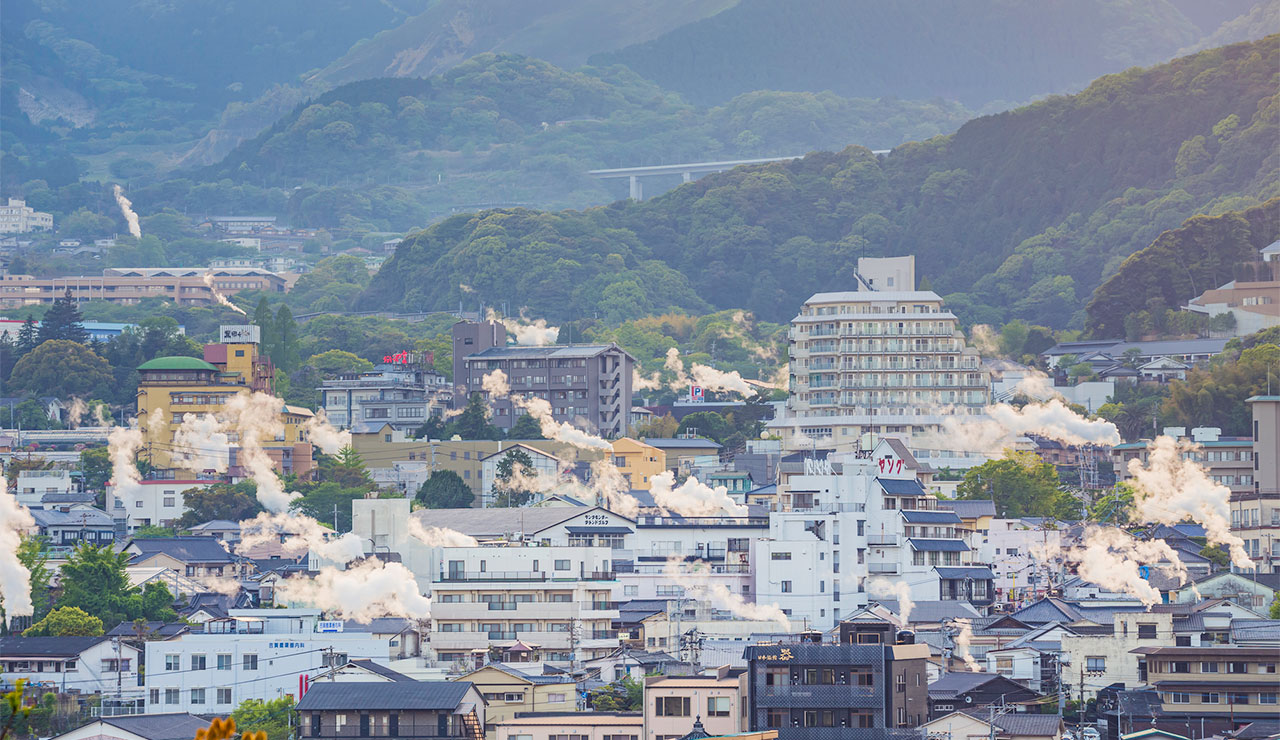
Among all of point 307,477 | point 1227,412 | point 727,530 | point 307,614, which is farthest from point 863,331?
point 307,614

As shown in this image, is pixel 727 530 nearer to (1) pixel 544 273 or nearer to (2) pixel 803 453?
(2) pixel 803 453

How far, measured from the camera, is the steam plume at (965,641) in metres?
46.9

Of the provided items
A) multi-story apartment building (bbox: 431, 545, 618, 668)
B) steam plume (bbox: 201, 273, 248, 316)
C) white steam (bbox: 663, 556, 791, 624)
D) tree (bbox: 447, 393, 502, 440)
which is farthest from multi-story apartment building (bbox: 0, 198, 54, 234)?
multi-story apartment building (bbox: 431, 545, 618, 668)

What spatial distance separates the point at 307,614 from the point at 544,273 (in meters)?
95.4

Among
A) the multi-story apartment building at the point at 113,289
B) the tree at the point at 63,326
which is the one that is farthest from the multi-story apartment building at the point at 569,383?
the multi-story apartment building at the point at 113,289

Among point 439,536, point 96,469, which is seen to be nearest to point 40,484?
point 96,469

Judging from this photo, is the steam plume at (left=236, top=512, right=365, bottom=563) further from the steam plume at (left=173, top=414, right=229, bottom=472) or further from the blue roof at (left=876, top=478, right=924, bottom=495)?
the blue roof at (left=876, top=478, right=924, bottom=495)

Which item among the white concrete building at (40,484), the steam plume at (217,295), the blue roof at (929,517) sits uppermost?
the steam plume at (217,295)

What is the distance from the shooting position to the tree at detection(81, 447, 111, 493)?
274 feet

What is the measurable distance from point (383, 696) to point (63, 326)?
257 ft

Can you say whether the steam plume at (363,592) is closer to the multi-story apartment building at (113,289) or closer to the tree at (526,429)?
the tree at (526,429)

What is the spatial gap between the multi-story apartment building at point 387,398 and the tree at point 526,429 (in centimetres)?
769

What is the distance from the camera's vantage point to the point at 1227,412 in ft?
272

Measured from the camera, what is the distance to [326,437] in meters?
92.8
